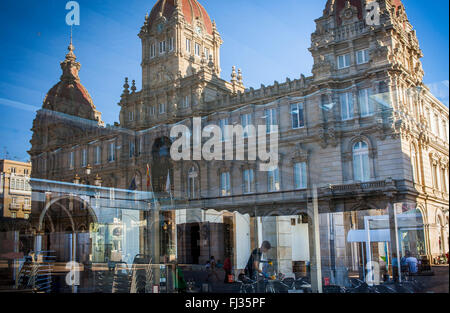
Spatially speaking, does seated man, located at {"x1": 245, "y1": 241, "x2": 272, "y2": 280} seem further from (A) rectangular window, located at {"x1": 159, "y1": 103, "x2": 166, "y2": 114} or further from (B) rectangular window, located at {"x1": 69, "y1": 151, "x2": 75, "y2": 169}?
(A) rectangular window, located at {"x1": 159, "y1": 103, "x2": 166, "y2": 114}

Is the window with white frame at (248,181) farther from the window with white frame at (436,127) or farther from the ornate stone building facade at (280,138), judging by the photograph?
the window with white frame at (436,127)

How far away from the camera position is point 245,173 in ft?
53.3

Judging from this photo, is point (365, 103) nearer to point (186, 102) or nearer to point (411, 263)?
point (186, 102)

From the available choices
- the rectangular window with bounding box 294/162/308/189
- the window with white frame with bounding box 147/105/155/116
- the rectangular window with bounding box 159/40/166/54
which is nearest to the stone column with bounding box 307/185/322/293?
the rectangular window with bounding box 294/162/308/189

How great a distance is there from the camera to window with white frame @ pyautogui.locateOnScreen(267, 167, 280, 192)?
625 inches

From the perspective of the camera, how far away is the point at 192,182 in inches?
650

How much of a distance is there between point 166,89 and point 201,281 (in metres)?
10.2

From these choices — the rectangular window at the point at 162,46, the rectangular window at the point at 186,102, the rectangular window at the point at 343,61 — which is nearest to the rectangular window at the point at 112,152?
the rectangular window at the point at 186,102

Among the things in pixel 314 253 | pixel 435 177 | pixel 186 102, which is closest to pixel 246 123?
pixel 186 102

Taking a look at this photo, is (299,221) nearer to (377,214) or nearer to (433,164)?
(377,214)

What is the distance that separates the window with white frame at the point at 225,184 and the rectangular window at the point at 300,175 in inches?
93.7

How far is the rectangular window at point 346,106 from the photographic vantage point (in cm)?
1620

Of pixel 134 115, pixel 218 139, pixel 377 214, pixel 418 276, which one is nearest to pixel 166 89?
pixel 134 115

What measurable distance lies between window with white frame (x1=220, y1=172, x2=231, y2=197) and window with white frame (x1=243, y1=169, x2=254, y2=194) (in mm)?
609
